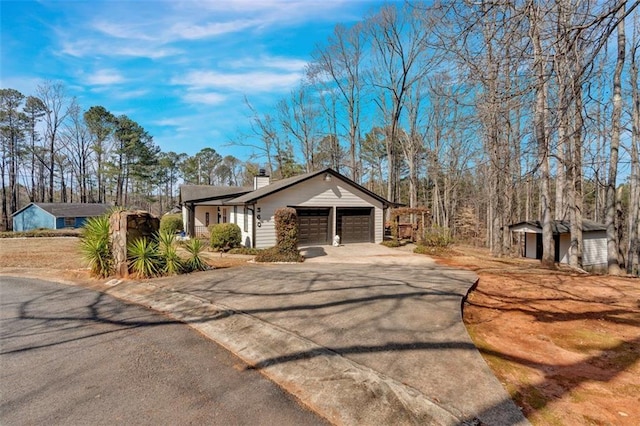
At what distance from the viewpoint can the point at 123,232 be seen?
7.99 metres

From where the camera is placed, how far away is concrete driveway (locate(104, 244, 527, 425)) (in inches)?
99.3

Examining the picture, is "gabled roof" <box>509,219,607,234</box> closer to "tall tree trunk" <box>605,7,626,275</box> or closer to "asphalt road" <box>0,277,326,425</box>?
"tall tree trunk" <box>605,7,626,275</box>

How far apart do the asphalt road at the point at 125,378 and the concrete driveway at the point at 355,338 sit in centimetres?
31

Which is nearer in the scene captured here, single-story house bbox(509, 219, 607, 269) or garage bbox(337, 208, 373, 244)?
single-story house bbox(509, 219, 607, 269)

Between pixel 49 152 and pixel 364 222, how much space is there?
38.1 metres

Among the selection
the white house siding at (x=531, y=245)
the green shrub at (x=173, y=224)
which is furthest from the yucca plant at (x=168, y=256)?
the white house siding at (x=531, y=245)

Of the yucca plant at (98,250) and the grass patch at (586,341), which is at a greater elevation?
the yucca plant at (98,250)

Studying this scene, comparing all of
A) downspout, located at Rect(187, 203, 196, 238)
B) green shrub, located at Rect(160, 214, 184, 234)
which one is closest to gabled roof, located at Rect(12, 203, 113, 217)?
green shrub, located at Rect(160, 214, 184, 234)

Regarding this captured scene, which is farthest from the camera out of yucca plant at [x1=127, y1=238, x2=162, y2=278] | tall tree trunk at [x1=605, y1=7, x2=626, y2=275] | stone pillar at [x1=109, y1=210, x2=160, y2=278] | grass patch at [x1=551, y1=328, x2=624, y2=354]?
tall tree trunk at [x1=605, y1=7, x2=626, y2=275]

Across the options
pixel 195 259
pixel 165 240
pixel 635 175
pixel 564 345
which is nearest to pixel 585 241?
pixel 635 175

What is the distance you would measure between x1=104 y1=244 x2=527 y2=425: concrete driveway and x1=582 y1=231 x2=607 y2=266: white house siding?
46.7 ft

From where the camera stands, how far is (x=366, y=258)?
1252 cm

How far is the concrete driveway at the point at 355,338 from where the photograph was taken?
252cm

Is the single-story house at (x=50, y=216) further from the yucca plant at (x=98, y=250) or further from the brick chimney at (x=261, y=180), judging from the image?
the yucca plant at (x=98, y=250)
